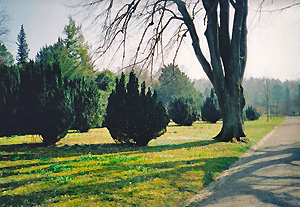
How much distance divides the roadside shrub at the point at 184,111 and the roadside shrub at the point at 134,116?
19.0m

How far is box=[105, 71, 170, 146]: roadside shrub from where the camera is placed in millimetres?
10664

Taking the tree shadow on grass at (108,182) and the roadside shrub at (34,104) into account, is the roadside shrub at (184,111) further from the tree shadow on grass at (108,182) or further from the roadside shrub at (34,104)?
the tree shadow on grass at (108,182)

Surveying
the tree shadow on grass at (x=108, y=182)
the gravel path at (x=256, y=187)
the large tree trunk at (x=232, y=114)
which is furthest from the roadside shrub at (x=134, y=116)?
the gravel path at (x=256, y=187)

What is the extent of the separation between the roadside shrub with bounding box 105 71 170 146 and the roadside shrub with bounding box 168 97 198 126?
62.2 feet

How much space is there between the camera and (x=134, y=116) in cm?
1068

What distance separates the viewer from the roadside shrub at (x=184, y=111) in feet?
97.4

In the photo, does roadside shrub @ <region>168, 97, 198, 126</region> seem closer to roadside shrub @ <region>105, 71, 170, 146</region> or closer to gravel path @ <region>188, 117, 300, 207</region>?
roadside shrub @ <region>105, 71, 170, 146</region>

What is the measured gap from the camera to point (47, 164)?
6.92 metres

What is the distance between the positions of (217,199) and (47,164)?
5247mm

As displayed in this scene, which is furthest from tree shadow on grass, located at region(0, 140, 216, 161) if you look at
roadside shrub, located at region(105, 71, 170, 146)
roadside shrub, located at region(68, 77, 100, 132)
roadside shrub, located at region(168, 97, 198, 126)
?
roadside shrub, located at region(168, 97, 198, 126)

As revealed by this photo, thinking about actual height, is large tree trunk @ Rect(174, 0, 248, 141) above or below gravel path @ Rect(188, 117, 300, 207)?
above

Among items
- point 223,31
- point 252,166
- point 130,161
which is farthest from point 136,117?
point 223,31

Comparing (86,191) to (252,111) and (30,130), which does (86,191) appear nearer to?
(30,130)

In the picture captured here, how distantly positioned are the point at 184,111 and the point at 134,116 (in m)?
19.8
